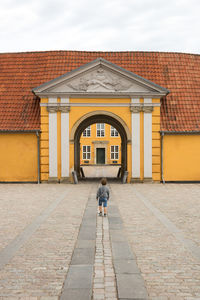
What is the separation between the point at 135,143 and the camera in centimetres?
2011

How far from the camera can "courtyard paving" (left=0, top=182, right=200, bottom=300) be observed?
14.2 feet

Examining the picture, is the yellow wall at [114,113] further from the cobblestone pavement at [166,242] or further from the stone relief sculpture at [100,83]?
the cobblestone pavement at [166,242]

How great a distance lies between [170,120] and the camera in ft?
67.7

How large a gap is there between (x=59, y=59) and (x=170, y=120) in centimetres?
873

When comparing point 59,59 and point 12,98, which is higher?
point 59,59

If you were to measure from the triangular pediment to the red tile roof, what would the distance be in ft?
6.27

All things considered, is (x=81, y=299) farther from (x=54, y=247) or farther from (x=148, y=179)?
(x=148, y=179)

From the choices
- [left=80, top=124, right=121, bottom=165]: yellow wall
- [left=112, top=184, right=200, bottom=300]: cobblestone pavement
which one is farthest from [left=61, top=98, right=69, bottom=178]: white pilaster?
[left=80, top=124, right=121, bottom=165]: yellow wall

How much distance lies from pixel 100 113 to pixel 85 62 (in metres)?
4.59

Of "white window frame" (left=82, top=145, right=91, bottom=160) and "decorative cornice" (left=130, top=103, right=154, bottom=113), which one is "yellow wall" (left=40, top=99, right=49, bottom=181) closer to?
"decorative cornice" (left=130, top=103, right=154, bottom=113)

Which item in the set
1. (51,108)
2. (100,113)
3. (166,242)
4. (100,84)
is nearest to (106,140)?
(100,113)

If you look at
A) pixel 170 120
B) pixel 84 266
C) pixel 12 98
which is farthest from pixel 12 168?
pixel 84 266

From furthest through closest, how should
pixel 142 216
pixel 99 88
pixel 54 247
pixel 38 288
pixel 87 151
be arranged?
1. pixel 87 151
2. pixel 99 88
3. pixel 142 216
4. pixel 54 247
5. pixel 38 288

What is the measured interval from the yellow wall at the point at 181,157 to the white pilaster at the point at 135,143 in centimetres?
165
